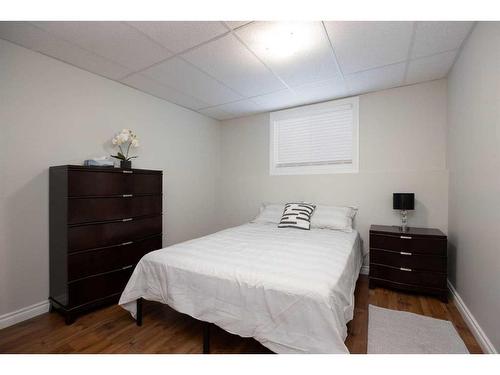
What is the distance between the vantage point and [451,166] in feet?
8.05

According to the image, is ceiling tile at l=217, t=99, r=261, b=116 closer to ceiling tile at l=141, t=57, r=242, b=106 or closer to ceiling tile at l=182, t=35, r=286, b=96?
ceiling tile at l=141, t=57, r=242, b=106

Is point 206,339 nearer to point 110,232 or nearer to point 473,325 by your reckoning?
point 110,232

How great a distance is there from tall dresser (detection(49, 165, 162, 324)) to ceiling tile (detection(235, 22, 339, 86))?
175 centimetres

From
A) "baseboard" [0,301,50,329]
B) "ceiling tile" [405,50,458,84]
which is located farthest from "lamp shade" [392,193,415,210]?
"baseboard" [0,301,50,329]

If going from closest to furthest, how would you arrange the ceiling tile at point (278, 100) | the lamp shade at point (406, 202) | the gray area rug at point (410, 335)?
the gray area rug at point (410, 335), the lamp shade at point (406, 202), the ceiling tile at point (278, 100)

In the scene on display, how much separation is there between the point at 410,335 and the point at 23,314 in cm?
318

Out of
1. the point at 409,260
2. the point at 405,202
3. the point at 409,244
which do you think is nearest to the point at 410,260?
the point at 409,260

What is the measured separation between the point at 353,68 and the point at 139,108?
2.58 meters

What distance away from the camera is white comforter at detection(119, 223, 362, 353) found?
122 cm

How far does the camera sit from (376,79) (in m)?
2.64

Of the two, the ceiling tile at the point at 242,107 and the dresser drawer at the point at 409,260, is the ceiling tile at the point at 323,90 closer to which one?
the ceiling tile at the point at 242,107

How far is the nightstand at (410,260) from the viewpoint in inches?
89.0

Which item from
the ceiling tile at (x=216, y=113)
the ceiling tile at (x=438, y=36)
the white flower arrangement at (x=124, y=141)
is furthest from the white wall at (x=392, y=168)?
the white flower arrangement at (x=124, y=141)

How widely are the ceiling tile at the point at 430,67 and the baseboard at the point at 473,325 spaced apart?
7.40ft
